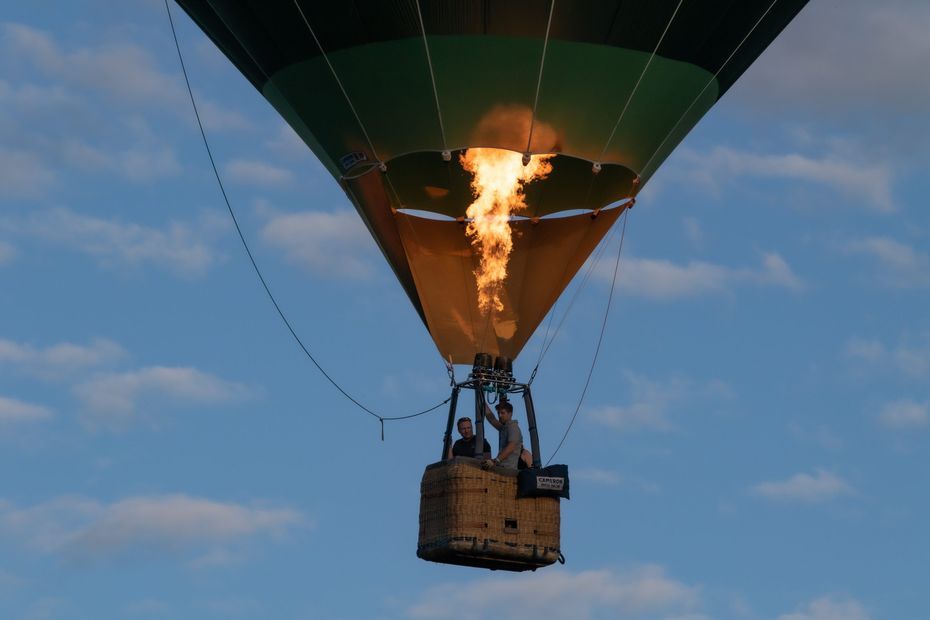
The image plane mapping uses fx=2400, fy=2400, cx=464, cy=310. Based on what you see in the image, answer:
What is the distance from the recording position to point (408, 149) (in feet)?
→ 63.1

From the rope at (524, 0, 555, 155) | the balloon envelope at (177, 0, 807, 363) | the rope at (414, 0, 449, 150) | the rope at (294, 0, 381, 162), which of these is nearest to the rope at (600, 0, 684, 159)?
the balloon envelope at (177, 0, 807, 363)

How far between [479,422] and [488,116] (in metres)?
2.42

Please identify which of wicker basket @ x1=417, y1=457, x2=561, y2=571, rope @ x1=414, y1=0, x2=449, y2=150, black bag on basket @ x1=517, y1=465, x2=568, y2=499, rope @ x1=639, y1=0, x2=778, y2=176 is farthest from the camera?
rope @ x1=639, y1=0, x2=778, y2=176

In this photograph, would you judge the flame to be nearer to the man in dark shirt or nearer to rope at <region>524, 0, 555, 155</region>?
rope at <region>524, 0, 555, 155</region>

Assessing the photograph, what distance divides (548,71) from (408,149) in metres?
1.29

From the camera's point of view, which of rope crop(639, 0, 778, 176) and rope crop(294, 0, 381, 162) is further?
rope crop(639, 0, 778, 176)

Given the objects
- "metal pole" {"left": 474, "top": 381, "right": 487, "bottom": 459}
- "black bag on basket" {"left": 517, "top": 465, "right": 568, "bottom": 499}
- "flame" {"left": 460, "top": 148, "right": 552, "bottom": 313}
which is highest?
"flame" {"left": 460, "top": 148, "right": 552, "bottom": 313}

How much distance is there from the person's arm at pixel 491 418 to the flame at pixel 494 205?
46.6 inches

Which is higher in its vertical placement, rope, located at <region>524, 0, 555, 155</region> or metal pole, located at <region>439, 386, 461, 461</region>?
rope, located at <region>524, 0, 555, 155</region>

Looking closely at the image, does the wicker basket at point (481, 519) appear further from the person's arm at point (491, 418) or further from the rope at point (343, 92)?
the rope at point (343, 92)

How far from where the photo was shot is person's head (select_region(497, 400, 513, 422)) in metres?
19.1

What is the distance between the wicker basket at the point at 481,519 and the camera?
60.4ft

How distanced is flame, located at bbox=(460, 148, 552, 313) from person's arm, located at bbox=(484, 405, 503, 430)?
3.89 feet

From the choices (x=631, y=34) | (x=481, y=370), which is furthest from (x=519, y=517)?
(x=631, y=34)
